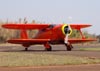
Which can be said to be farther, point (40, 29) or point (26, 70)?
point (40, 29)

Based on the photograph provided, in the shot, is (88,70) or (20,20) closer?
(88,70)

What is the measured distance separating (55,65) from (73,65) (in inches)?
35.8

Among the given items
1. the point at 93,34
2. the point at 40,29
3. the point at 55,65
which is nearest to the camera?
the point at 55,65

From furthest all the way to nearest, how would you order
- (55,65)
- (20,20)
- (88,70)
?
(20,20), (55,65), (88,70)

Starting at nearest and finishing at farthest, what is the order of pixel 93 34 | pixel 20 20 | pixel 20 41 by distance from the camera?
1. pixel 20 41
2. pixel 20 20
3. pixel 93 34

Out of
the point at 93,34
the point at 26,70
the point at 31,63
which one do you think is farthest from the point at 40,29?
the point at 93,34

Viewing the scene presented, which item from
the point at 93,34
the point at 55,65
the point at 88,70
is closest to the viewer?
the point at 88,70

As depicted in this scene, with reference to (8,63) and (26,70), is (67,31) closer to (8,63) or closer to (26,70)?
(8,63)

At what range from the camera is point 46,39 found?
38438mm

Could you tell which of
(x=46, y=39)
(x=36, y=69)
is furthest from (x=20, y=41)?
(x=36, y=69)

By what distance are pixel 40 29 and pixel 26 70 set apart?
24380mm

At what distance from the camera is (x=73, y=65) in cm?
1894

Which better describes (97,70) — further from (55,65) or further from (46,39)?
(46,39)

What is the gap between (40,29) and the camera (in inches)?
1610
